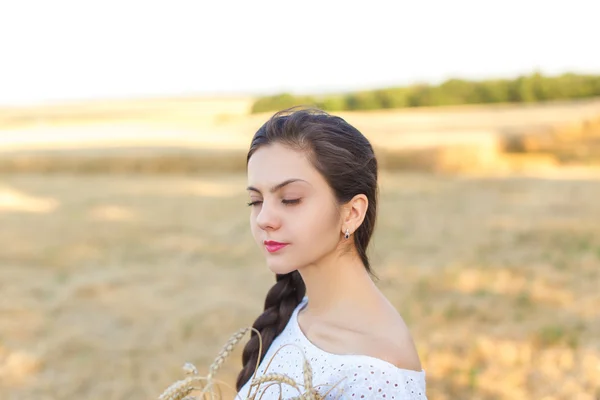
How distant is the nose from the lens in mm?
1445

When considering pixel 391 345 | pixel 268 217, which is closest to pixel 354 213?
pixel 268 217

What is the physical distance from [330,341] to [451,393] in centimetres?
224

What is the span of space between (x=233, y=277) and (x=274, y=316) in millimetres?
3781

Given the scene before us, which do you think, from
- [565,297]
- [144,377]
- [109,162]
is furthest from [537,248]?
[109,162]

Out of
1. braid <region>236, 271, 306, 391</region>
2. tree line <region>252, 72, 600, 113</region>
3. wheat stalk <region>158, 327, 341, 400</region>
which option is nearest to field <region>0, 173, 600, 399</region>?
braid <region>236, 271, 306, 391</region>

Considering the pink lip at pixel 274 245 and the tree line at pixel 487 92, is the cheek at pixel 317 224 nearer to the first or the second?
the pink lip at pixel 274 245

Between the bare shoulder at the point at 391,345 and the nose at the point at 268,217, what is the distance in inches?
12.2

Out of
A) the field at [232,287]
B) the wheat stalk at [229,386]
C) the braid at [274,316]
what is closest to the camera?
the wheat stalk at [229,386]

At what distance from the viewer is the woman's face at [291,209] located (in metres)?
1.45

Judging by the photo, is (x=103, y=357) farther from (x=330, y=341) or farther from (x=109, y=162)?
(x=109, y=162)

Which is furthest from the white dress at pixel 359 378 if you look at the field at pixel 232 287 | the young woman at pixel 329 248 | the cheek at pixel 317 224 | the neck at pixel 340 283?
the field at pixel 232 287

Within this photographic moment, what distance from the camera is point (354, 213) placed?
59.7 inches

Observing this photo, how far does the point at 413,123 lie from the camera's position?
54.2 feet

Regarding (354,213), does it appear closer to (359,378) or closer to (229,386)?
(359,378)
